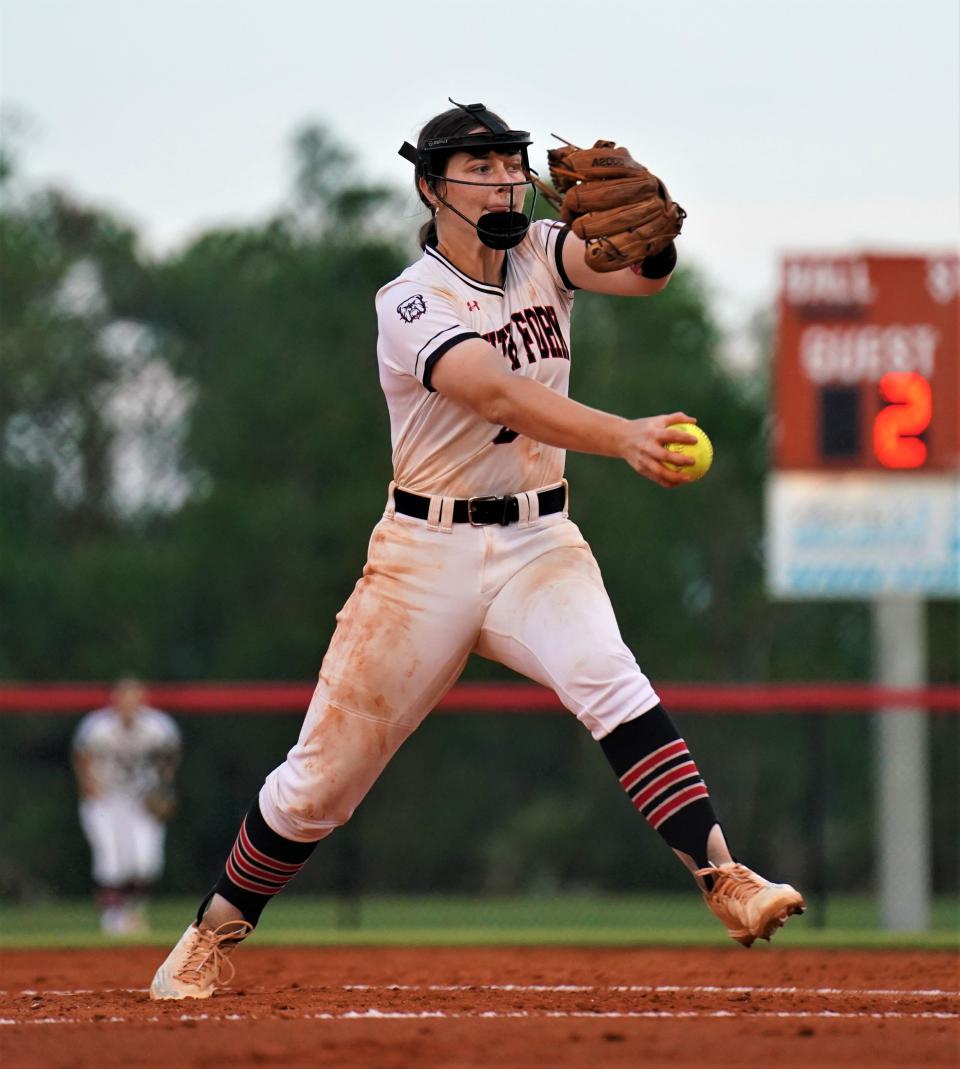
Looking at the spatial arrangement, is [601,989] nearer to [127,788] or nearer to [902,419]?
[902,419]

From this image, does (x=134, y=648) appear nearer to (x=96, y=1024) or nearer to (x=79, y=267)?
(x=79, y=267)

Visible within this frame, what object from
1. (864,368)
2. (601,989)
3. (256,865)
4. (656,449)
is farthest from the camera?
(864,368)

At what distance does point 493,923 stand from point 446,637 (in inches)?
369

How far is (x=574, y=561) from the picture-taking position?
5531 millimetres

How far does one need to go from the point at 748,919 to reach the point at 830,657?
30558 millimetres

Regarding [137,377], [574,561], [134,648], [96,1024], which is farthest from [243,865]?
[137,377]

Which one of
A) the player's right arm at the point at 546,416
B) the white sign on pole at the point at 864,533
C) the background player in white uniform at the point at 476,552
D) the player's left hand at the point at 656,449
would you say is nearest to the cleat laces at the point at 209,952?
the background player in white uniform at the point at 476,552

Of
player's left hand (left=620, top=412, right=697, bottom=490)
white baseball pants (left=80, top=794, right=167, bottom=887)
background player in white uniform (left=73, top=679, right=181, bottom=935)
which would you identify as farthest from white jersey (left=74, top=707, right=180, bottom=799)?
player's left hand (left=620, top=412, right=697, bottom=490)

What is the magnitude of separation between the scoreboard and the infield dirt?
4.42 meters

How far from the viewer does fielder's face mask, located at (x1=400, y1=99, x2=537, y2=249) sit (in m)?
5.54

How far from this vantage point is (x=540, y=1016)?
542 cm

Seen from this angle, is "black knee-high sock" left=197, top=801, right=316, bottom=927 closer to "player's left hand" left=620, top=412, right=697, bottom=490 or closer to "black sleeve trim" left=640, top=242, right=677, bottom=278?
"player's left hand" left=620, top=412, right=697, bottom=490

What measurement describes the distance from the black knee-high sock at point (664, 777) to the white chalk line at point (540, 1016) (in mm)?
484

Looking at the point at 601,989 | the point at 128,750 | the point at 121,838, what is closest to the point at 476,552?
the point at 601,989
